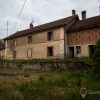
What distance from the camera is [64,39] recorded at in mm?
37281

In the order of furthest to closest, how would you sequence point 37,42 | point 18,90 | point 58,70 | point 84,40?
1. point 37,42
2. point 84,40
3. point 58,70
4. point 18,90

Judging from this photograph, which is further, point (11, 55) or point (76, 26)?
point (11, 55)

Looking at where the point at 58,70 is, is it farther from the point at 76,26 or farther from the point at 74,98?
the point at 74,98

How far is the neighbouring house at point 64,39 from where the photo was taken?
34.0 m

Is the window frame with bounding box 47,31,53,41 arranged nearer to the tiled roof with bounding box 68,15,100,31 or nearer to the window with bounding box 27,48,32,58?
the tiled roof with bounding box 68,15,100,31

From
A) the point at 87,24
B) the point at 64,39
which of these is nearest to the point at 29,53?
the point at 64,39

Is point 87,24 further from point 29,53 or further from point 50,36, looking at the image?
point 29,53

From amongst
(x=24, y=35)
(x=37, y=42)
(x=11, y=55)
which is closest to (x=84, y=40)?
(x=37, y=42)

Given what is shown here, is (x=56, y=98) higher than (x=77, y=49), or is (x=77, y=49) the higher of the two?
(x=77, y=49)

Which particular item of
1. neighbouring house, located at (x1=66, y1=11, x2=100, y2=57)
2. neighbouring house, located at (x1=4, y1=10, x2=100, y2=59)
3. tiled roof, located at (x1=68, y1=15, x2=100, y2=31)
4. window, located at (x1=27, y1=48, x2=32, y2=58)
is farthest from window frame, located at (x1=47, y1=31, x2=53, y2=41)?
window, located at (x1=27, y1=48, x2=32, y2=58)

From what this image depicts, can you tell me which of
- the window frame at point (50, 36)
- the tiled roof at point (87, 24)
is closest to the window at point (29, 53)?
the window frame at point (50, 36)

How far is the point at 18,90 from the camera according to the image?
47.6 feet

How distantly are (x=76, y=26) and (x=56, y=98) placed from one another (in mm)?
25646

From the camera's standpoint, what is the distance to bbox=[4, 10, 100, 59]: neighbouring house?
34.0 metres
